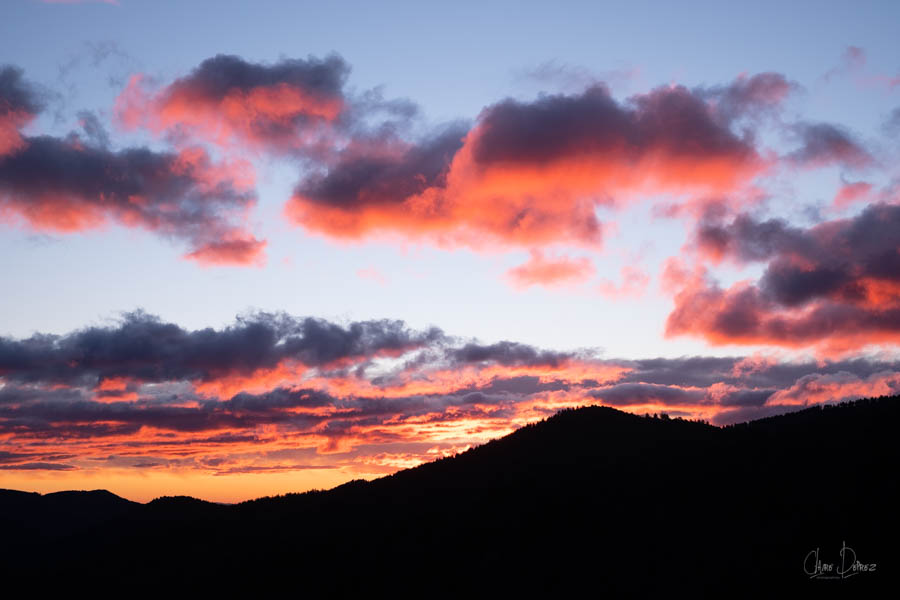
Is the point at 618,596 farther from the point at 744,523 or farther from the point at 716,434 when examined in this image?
the point at 716,434

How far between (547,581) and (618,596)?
14341mm

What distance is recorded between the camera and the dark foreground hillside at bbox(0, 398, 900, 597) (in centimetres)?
6881

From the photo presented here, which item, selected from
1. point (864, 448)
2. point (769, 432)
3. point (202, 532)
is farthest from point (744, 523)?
point (202, 532)

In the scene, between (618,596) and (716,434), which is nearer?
(618,596)

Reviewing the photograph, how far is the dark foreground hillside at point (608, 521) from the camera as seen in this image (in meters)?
68.8

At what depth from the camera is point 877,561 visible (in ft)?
199

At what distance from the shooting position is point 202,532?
183000mm

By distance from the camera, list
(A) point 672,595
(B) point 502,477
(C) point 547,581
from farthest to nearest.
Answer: (B) point 502,477
(C) point 547,581
(A) point 672,595

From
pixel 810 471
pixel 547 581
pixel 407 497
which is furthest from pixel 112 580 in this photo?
pixel 810 471

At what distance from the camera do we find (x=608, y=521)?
9325cm

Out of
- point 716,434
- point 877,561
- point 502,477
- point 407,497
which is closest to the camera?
point 877,561

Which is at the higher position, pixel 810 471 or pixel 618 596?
pixel 810 471

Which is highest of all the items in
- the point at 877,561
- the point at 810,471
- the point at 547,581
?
the point at 810,471

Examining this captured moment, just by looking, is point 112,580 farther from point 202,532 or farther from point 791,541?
point 791,541
